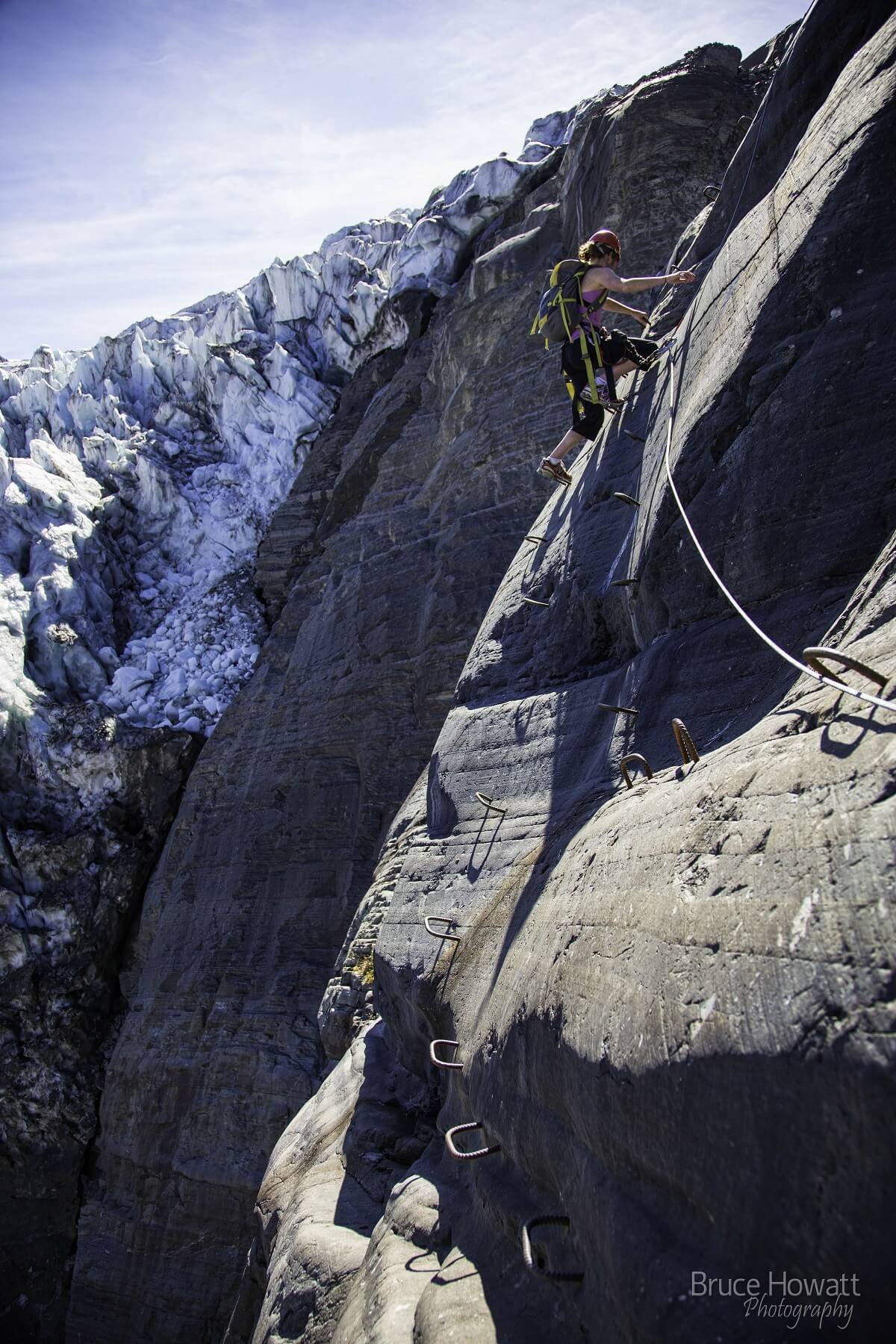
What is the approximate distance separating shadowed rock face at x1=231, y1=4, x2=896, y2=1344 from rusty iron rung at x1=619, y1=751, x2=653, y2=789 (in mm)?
102

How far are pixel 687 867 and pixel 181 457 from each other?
18710mm

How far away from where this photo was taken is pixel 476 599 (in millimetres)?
11781

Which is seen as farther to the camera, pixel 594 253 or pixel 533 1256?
pixel 594 253

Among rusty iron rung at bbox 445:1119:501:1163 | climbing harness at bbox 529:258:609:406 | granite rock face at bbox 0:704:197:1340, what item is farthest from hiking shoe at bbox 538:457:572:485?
granite rock face at bbox 0:704:197:1340

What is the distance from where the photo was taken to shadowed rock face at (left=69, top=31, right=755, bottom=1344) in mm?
11500

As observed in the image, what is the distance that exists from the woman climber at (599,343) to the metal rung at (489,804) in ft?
10.1

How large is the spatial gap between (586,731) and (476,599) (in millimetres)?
6231

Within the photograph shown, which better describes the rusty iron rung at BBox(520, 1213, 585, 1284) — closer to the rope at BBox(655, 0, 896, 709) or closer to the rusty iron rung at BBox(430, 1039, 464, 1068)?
the rusty iron rung at BBox(430, 1039, 464, 1068)

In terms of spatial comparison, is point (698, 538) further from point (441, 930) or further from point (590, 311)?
point (590, 311)

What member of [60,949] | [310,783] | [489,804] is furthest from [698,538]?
[60,949]

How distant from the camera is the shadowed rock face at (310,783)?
11500 millimetres

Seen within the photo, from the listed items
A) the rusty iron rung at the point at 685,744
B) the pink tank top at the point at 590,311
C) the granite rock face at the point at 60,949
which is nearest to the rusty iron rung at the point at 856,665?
the rusty iron rung at the point at 685,744

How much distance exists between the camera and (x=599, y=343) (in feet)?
Answer: 23.3

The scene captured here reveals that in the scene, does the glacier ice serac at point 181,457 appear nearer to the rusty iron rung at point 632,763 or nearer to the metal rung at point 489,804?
the metal rung at point 489,804
